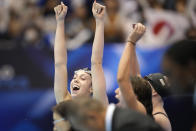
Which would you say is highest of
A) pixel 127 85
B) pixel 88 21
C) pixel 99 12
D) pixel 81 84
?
pixel 99 12

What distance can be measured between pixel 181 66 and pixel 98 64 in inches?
67.8

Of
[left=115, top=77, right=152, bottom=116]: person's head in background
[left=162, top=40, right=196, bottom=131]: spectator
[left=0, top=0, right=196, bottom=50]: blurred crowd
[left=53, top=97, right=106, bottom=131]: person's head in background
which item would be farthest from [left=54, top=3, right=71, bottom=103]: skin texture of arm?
[left=0, top=0, right=196, bottom=50]: blurred crowd

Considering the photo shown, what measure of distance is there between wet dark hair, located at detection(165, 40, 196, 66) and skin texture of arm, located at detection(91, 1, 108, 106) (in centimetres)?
161

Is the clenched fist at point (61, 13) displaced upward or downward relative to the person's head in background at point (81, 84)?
upward

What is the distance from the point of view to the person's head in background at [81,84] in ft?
15.3

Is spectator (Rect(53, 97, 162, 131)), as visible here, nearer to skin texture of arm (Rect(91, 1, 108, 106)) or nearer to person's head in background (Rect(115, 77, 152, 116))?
person's head in background (Rect(115, 77, 152, 116))

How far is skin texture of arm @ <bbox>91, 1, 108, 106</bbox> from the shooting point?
446 cm

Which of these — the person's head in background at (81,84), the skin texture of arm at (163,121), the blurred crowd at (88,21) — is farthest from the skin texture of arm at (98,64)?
the blurred crowd at (88,21)

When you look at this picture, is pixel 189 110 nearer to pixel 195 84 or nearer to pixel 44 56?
pixel 44 56

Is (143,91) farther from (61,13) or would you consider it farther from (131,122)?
(61,13)

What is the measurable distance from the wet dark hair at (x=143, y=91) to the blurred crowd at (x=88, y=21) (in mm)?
3592

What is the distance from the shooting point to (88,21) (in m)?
8.54

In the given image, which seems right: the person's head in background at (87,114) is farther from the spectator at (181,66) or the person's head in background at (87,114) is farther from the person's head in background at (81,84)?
the person's head in background at (81,84)

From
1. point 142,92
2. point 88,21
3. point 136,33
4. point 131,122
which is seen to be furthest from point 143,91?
point 88,21
